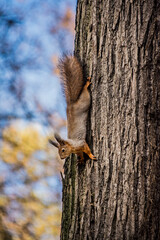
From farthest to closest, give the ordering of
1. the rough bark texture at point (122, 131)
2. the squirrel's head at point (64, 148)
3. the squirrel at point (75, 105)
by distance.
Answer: the squirrel's head at point (64, 148) → the squirrel at point (75, 105) → the rough bark texture at point (122, 131)

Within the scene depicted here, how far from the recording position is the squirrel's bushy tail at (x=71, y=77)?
2.58m

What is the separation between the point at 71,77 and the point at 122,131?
729 millimetres

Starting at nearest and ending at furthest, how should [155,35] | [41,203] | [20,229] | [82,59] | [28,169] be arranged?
[155,35] < [82,59] < [20,229] < [41,203] < [28,169]

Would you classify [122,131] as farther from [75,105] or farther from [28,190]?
[28,190]

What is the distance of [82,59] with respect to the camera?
2572mm

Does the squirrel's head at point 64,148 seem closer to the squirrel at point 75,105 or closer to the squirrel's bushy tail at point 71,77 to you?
the squirrel at point 75,105

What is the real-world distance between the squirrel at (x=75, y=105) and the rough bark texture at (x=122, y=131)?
0.08 m

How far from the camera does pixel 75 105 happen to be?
2.64 metres

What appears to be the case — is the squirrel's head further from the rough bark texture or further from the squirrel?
the rough bark texture

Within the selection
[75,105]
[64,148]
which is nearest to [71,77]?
[75,105]

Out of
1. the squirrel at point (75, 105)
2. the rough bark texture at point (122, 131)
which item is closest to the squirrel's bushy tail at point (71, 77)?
the squirrel at point (75, 105)

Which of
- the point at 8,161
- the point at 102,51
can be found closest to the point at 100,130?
the point at 102,51

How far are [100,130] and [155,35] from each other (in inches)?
33.4

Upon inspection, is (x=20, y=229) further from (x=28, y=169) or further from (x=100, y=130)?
(x=100, y=130)
